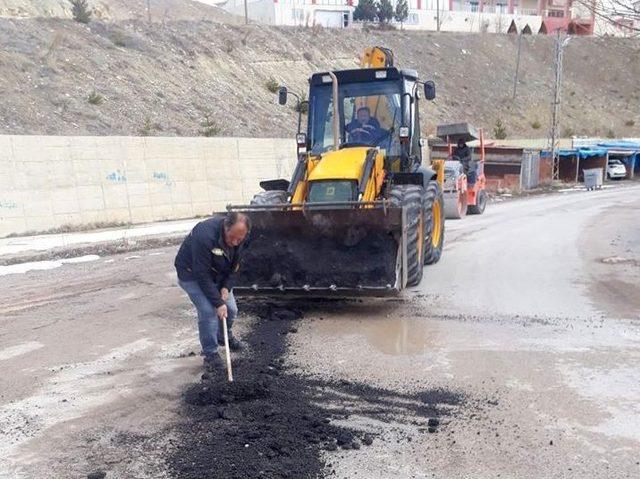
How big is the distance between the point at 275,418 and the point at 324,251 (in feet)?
11.1

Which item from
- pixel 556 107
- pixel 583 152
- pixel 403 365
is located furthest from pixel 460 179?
pixel 583 152

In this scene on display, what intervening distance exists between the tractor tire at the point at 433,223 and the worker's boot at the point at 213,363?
4.87m

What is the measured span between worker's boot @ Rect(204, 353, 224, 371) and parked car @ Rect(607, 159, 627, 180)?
40727mm

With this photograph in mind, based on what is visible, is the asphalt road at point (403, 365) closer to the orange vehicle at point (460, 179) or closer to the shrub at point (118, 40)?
the orange vehicle at point (460, 179)

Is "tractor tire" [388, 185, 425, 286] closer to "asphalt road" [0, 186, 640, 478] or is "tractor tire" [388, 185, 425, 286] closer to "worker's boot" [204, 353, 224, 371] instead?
"asphalt road" [0, 186, 640, 478]

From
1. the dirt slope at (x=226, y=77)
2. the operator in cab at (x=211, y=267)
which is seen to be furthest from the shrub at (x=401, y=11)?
the operator in cab at (x=211, y=267)

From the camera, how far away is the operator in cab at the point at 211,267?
20.4 feet

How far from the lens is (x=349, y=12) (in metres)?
69.9

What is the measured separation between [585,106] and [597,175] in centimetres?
2466

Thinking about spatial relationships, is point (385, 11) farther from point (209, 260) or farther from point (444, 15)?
point (209, 260)

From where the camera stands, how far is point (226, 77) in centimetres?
3331

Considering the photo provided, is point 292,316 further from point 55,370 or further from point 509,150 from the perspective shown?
point 509,150

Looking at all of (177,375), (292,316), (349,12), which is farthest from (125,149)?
(349,12)

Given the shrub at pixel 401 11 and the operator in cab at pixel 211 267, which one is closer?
the operator in cab at pixel 211 267
